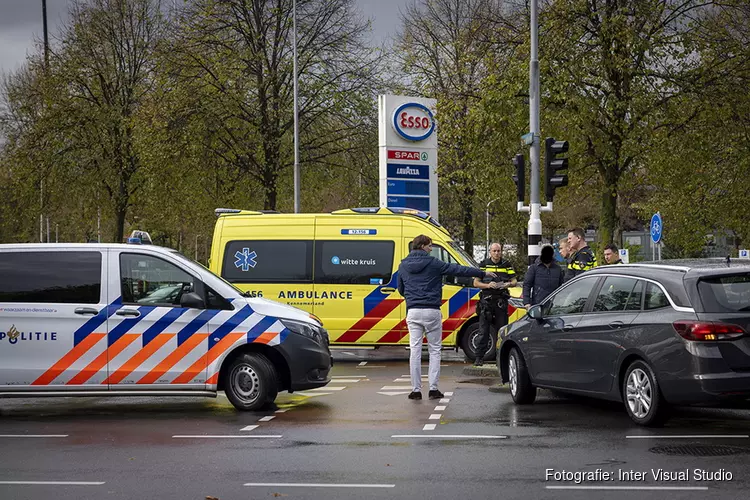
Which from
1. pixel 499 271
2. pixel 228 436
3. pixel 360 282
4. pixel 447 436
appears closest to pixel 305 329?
pixel 228 436

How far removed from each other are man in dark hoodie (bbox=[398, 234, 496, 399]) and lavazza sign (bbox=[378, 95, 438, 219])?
12.9 meters

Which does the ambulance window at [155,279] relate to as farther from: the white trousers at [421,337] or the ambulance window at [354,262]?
the ambulance window at [354,262]

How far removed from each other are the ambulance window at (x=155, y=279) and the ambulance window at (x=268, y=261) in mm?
6238

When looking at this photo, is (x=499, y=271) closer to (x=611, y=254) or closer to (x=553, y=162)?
(x=553, y=162)

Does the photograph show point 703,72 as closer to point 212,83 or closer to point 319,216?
point 319,216

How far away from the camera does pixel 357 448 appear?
8.88 m

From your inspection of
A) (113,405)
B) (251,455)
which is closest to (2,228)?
(113,405)

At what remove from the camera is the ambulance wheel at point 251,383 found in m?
11.4

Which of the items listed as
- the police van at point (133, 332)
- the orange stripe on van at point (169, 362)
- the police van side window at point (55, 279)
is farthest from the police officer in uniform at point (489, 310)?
the police van side window at point (55, 279)

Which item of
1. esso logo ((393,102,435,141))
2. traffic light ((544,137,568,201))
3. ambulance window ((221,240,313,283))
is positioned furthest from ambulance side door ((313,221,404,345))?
esso logo ((393,102,435,141))

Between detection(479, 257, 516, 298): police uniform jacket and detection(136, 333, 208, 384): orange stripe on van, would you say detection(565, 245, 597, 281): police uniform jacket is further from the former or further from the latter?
detection(136, 333, 208, 384): orange stripe on van

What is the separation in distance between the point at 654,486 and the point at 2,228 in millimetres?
54950

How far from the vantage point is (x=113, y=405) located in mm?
12531

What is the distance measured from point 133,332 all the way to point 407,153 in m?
15.1
